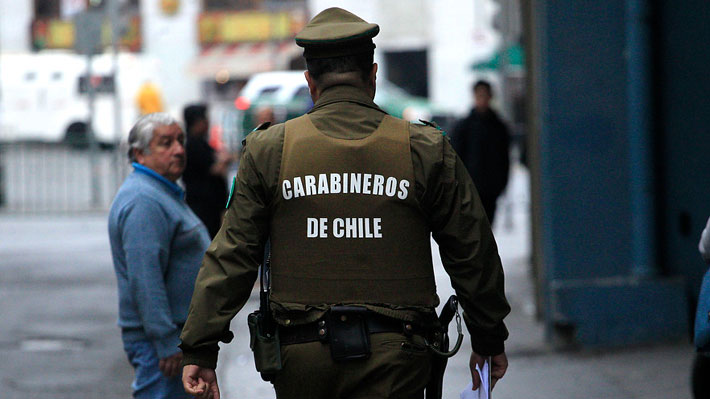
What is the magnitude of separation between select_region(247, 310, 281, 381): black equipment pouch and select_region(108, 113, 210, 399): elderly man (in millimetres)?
1068

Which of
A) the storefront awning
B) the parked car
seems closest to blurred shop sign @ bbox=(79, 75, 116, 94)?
the parked car

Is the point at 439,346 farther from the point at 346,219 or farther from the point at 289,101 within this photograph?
the point at 289,101

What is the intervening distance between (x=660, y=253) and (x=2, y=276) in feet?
21.8

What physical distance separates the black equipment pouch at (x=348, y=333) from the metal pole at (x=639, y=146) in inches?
184

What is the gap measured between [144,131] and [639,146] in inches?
163

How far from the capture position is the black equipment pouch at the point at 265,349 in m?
3.40

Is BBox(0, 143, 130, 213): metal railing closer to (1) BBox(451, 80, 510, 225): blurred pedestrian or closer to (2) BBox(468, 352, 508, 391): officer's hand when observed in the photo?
(1) BBox(451, 80, 510, 225): blurred pedestrian

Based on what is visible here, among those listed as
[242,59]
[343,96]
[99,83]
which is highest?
[343,96]

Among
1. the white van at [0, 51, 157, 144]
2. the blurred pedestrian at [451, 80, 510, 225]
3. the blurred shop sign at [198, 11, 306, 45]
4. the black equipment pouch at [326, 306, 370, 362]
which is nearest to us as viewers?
the black equipment pouch at [326, 306, 370, 362]

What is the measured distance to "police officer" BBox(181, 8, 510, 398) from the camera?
338 cm

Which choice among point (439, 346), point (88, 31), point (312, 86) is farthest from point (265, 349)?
point (88, 31)

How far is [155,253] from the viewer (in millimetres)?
4469

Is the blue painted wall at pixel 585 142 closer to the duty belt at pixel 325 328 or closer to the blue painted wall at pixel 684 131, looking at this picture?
the blue painted wall at pixel 684 131

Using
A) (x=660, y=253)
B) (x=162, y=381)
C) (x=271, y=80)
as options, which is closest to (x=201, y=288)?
(x=162, y=381)
